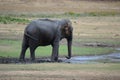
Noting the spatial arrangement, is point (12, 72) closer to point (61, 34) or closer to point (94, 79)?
point (94, 79)

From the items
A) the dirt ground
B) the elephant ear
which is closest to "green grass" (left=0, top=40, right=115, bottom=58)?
the elephant ear

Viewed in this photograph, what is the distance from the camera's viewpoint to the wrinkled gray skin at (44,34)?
82.0ft

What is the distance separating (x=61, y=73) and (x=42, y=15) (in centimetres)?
3281

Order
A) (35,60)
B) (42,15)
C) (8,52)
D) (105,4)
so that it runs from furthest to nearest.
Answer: (105,4), (42,15), (8,52), (35,60)

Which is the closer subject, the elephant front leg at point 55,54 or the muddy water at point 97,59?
the elephant front leg at point 55,54

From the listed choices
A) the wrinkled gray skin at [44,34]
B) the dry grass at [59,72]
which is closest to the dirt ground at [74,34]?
the dry grass at [59,72]

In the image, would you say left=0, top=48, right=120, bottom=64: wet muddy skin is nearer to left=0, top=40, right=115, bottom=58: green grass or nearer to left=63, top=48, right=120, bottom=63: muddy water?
left=63, top=48, right=120, bottom=63: muddy water

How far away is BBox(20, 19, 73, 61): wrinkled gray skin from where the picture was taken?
82.0ft

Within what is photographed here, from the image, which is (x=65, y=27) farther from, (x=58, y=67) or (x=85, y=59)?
(x=58, y=67)

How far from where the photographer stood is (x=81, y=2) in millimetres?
63375

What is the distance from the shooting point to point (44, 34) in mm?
25375

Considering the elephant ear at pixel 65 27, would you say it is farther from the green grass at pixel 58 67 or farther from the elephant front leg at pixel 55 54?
the green grass at pixel 58 67

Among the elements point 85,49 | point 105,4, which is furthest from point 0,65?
point 105,4

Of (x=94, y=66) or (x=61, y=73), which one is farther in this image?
(x=94, y=66)
